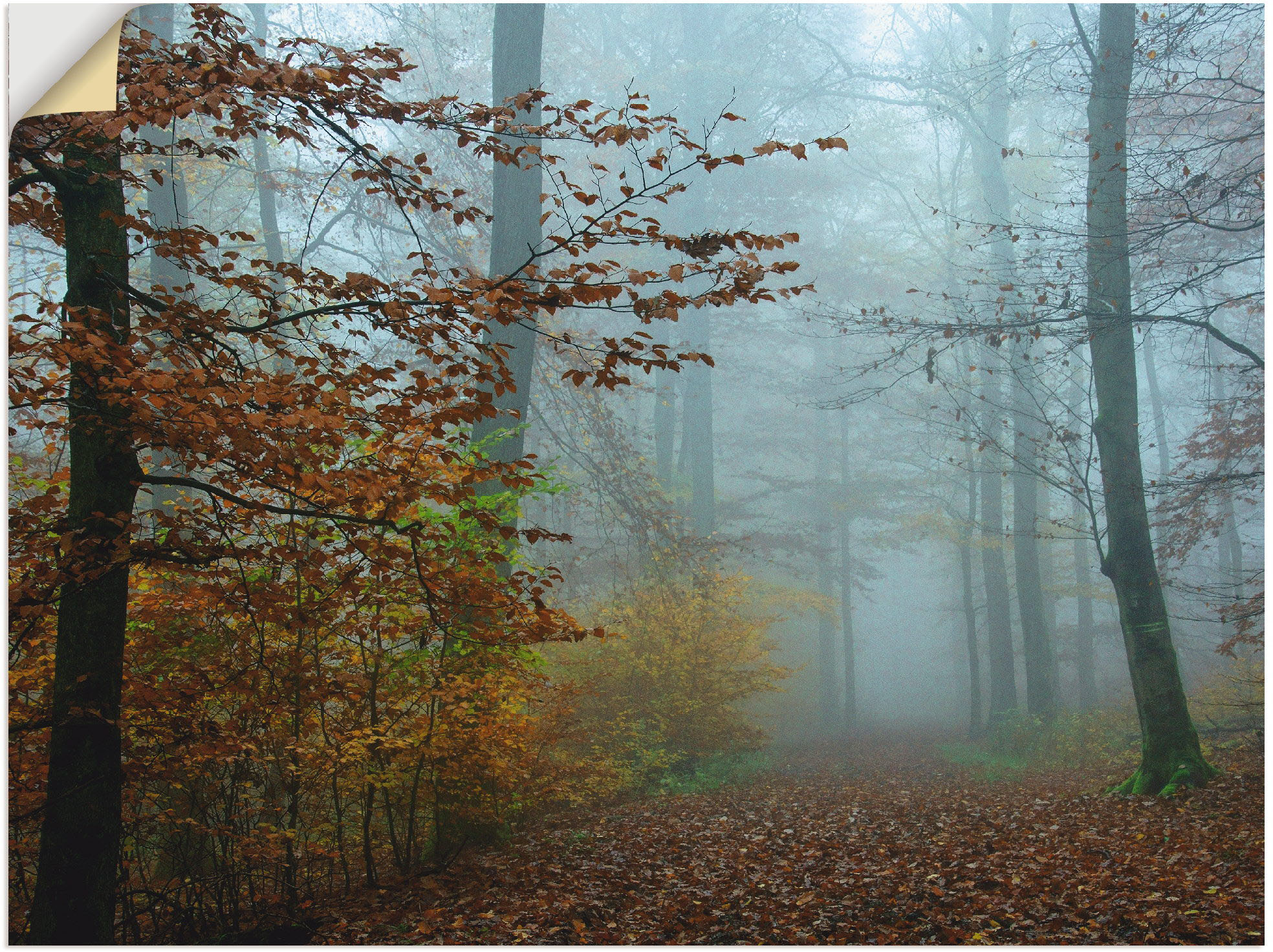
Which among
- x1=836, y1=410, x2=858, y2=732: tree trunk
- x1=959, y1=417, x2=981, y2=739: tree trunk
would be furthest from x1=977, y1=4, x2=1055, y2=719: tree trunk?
x1=836, y1=410, x2=858, y2=732: tree trunk

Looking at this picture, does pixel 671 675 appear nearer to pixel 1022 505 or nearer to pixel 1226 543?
pixel 1022 505

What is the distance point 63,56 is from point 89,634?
6.94 ft

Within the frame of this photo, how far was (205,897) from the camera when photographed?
483cm

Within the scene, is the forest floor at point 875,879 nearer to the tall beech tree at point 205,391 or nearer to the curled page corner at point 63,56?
the tall beech tree at point 205,391

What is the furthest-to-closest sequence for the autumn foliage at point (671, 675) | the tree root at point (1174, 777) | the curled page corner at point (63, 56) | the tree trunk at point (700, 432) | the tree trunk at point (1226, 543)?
the tree trunk at point (700, 432) < the tree trunk at point (1226, 543) < the autumn foliage at point (671, 675) < the tree root at point (1174, 777) < the curled page corner at point (63, 56)

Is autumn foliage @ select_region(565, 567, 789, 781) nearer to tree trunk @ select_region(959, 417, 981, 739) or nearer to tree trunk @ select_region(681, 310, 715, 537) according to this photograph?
tree trunk @ select_region(681, 310, 715, 537)

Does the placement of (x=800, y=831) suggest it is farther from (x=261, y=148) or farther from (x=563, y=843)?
(x=261, y=148)

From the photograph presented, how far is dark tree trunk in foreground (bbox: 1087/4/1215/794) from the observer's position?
577cm

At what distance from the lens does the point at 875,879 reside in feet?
14.6

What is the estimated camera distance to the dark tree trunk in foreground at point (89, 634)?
3145 mm

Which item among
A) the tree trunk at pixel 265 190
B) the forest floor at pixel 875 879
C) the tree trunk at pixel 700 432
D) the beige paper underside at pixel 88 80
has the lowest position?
the forest floor at pixel 875 879

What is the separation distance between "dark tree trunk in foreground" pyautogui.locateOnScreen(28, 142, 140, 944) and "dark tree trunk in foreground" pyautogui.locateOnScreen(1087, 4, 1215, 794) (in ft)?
19.2

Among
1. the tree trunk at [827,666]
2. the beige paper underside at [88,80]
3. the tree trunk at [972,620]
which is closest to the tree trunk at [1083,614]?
the tree trunk at [972,620]

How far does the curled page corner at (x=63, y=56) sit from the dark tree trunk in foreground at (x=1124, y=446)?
18.8ft
